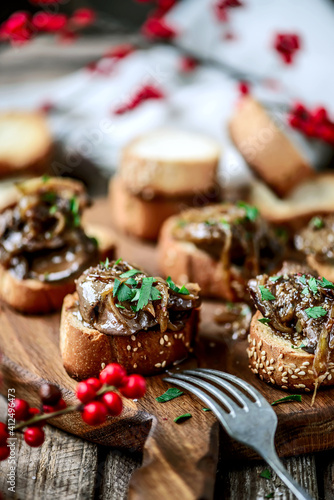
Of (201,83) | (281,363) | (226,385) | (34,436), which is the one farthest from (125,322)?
(201,83)

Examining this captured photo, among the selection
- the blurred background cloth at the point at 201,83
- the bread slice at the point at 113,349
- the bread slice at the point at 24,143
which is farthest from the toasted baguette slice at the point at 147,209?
the bread slice at the point at 113,349

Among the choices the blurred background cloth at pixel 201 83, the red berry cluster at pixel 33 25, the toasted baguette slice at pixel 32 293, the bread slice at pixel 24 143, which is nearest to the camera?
the toasted baguette slice at pixel 32 293

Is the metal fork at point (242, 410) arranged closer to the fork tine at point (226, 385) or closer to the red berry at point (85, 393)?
the fork tine at point (226, 385)

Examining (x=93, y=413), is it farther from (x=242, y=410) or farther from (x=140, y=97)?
(x=140, y=97)

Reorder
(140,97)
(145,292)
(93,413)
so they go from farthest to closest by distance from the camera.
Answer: (140,97), (145,292), (93,413)

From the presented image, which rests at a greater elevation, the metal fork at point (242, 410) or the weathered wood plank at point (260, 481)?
the metal fork at point (242, 410)

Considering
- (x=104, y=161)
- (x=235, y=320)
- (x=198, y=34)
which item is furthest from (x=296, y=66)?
(x=235, y=320)
